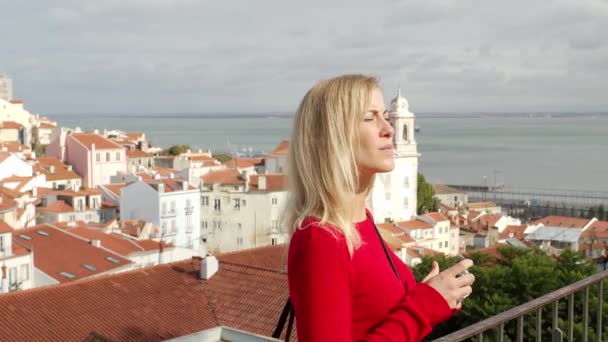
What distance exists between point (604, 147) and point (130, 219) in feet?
329

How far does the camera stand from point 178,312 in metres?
13.0

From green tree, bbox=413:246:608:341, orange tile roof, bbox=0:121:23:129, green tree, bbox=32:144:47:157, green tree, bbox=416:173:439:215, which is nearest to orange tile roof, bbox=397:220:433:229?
green tree, bbox=416:173:439:215

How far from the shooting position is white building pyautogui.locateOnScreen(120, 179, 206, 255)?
35844mm

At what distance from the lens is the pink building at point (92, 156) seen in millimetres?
49969

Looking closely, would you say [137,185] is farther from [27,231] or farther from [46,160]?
[46,160]

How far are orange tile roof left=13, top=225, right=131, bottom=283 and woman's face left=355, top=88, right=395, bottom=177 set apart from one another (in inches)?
753

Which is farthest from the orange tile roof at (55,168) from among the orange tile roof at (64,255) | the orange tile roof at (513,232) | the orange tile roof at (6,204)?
the orange tile roof at (513,232)

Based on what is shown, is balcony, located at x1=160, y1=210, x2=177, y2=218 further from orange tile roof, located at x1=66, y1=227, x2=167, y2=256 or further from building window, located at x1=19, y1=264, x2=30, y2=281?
building window, located at x1=19, y1=264, x2=30, y2=281

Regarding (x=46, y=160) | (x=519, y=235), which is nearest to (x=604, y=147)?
(x=519, y=235)

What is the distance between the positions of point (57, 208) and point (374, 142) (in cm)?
3571

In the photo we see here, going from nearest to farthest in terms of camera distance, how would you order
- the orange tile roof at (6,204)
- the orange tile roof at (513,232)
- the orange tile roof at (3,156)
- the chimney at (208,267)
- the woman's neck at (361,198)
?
the woman's neck at (361,198)
the chimney at (208,267)
the orange tile roof at (6,204)
the orange tile roof at (513,232)
the orange tile roof at (3,156)

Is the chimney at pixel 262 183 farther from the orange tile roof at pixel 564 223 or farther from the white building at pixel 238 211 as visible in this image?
the orange tile roof at pixel 564 223

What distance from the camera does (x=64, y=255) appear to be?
21.9 m

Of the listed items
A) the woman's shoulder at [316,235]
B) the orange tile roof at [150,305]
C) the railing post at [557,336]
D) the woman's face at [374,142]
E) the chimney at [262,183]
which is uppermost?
the woman's face at [374,142]
